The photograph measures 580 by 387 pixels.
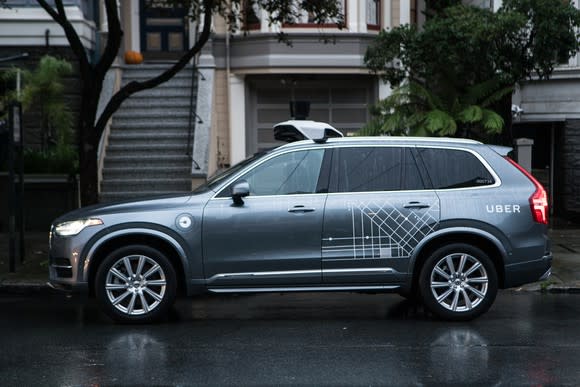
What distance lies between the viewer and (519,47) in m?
15.1

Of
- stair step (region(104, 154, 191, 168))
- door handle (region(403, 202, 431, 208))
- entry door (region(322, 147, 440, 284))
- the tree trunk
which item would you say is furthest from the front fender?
stair step (region(104, 154, 191, 168))

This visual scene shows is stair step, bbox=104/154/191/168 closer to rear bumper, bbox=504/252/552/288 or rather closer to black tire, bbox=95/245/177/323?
black tire, bbox=95/245/177/323

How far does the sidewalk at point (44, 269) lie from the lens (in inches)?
476

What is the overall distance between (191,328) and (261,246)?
100 centimetres

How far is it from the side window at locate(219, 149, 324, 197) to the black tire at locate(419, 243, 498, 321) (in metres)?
1.37

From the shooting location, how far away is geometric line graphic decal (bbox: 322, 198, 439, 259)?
9.46 meters

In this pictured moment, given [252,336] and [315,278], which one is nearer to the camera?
[252,336]

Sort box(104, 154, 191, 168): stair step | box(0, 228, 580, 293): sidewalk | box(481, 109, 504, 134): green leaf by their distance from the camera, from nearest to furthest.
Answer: box(0, 228, 580, 293): sidewalk, box(481, 109, 504, 134): green leaf, box(104, 154, 191, 168): stair step

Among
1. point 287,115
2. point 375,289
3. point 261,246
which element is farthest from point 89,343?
point 287,115

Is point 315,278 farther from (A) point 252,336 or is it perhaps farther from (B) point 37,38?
(B) point 37,38

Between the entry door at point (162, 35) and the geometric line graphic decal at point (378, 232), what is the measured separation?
43.3 feet

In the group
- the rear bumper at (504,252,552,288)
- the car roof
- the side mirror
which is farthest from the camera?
the car roof

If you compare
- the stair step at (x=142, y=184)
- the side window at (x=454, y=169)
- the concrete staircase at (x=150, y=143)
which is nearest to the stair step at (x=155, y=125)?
the concrete staircase at (x=150, y=143)

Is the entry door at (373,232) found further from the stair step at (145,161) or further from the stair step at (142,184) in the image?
the stair step at (145,161)
